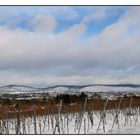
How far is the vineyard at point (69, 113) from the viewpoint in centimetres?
422

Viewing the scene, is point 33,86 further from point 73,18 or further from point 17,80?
point 73,18

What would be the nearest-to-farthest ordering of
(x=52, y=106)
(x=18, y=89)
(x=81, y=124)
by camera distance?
(x=18, y=89), (x=52, y=106), (x=81, y=124)

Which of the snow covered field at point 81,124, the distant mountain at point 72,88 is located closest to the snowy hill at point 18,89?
the distant mountain at point 72,88

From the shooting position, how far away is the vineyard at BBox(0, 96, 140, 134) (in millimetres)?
4219

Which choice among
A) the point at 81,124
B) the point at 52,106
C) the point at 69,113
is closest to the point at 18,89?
A: the point at 52,106

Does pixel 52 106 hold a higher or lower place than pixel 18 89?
lower

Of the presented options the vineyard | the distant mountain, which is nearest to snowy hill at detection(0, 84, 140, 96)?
the distant mountain

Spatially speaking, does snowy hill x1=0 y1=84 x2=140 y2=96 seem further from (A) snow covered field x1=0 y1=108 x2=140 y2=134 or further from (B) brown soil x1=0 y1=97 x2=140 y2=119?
(A) snow covered field x1=0 y1=108 x2=140 y2=134

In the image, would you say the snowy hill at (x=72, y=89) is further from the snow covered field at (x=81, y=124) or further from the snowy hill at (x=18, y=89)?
the snow covered field at (x=81, y=124)

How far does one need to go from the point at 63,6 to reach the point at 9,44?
572mm

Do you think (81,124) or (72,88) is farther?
(81,124)

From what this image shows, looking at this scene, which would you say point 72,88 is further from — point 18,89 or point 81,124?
point 81,124

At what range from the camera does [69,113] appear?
16.1 ft

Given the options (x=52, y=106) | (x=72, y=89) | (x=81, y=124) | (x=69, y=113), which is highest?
(x=72, y=89)
